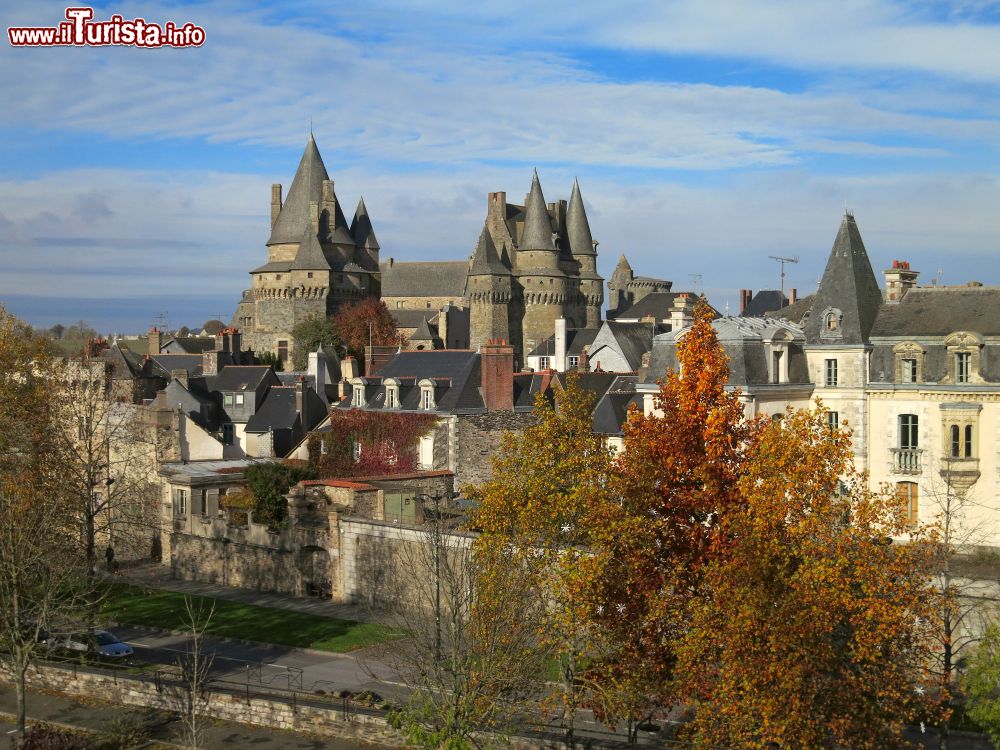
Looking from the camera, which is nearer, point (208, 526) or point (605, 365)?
point (208, 526)

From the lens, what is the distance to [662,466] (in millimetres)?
22891

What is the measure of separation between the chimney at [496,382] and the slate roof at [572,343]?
92.6ft

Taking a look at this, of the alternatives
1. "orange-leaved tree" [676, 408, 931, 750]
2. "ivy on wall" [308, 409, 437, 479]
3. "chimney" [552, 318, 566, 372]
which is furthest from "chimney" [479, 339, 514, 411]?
"chimney" [552, 318, 566, 372]

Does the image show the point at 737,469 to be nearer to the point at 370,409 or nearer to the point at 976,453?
the point at 976,453

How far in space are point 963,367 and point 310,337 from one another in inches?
2390

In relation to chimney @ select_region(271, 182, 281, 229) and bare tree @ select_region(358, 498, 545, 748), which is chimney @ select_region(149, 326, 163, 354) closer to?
chimney @ select_region(271, 182, 281, 229)

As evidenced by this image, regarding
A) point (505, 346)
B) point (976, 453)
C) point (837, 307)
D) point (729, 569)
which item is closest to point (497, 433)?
point (505, 346)

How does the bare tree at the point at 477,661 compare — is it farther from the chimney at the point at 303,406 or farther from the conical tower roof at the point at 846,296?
the chimney at the point at 303,406

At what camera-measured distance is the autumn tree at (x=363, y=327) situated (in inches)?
3450

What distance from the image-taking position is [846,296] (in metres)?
34.8

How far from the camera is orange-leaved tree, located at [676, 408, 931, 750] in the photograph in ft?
60.0

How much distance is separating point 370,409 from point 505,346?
597 cm

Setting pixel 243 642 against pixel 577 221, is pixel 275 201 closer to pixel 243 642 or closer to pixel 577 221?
pixel 577 221

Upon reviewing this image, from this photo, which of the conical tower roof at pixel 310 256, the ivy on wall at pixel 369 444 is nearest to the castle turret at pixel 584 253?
the conical tower roof at pixel 310 256
